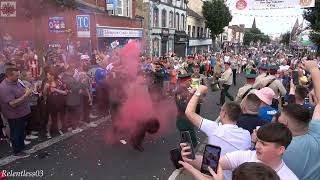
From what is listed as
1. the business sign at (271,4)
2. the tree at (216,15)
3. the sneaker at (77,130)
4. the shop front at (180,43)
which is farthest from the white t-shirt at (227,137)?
the tree at (216,15)

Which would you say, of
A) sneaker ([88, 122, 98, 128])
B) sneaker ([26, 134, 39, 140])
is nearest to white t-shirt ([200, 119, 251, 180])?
sneaker ([26, 134, 39, 140])

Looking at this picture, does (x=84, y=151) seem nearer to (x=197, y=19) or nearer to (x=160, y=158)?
(x=160, y=158)

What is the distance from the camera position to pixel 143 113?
741 centimetres

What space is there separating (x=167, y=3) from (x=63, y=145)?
3009cm

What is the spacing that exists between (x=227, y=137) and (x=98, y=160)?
142 inches

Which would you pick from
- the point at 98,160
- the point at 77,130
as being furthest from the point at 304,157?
the point at 77,130

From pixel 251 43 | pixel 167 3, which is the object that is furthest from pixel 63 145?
pixel 251 43

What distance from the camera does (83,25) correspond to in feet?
41.7

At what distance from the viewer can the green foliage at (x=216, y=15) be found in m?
48.5

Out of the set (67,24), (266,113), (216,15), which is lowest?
(266,113)

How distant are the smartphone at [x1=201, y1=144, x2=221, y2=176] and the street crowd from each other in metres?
0.04

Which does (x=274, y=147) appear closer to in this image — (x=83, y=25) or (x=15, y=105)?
(x=15, y=105)

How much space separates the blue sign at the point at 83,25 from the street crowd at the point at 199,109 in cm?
128

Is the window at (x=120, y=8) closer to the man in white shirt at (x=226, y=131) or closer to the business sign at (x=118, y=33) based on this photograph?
the business sign at (x=118, y=33)
